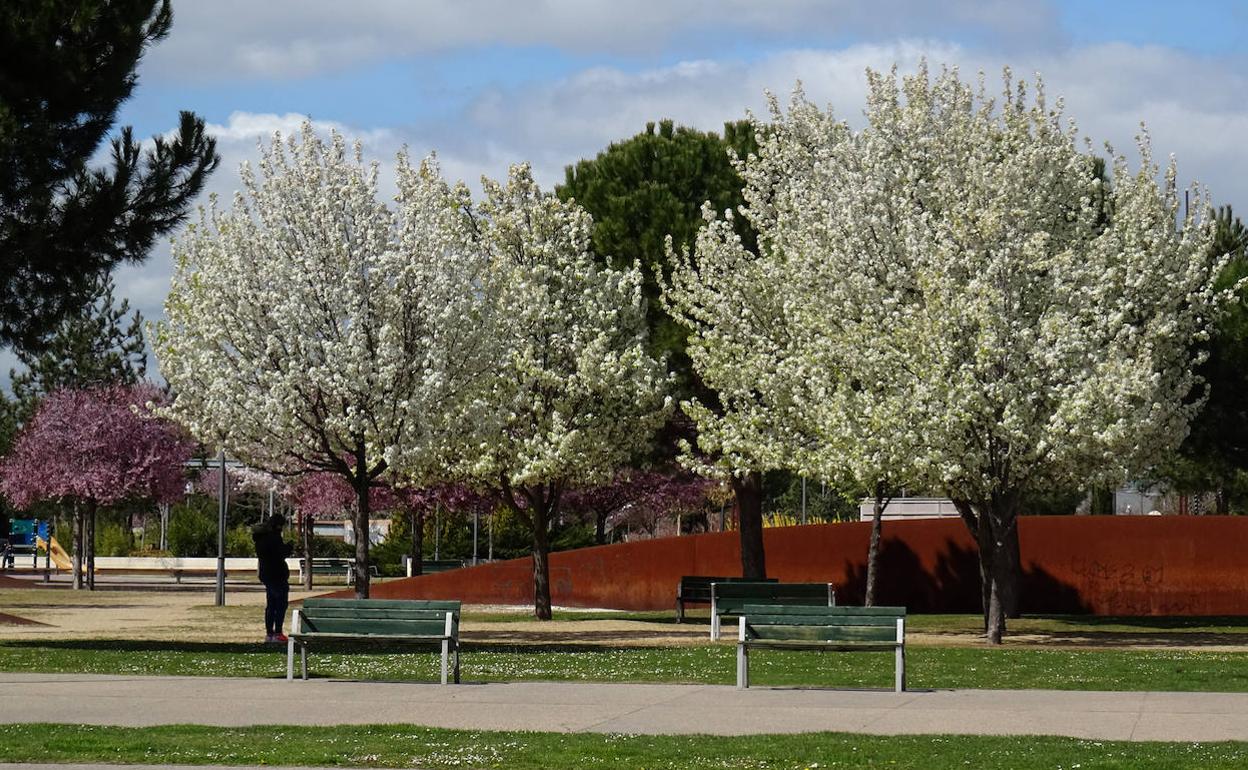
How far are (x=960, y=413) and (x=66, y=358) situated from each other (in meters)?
46.3

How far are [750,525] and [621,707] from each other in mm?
19302

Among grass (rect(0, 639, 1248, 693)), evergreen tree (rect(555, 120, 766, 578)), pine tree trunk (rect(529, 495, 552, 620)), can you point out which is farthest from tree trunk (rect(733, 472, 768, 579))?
grass (rect(0, 639, 1248, 693))

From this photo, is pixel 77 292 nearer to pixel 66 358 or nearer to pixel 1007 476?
pixel 1007 476

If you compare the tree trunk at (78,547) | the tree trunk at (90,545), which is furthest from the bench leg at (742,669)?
the tree trunk at (78,547)

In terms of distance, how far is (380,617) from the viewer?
17.4 metres

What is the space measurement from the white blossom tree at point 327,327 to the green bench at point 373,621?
8.84 metres

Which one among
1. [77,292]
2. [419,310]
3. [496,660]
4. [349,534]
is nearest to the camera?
[496,660]

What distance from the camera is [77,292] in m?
23.3

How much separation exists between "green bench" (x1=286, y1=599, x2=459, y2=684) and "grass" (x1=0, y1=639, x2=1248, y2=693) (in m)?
0.60

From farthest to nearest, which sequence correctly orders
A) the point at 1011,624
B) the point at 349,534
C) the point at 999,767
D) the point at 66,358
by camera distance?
1. the point at 349,534
2. the point at 66,358
3. the point at 1011,624
4. the point at 999,767

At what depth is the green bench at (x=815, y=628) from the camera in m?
16.7

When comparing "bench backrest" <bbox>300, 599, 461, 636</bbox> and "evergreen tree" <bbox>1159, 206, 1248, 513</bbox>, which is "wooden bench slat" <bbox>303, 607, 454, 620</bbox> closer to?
"bench backrest" <bbox>300, 599, 461, 636</bbox>

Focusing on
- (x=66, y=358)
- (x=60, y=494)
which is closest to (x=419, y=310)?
(x=60, y=494)

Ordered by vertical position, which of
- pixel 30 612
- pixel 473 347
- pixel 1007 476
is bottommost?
pixel 30 612
